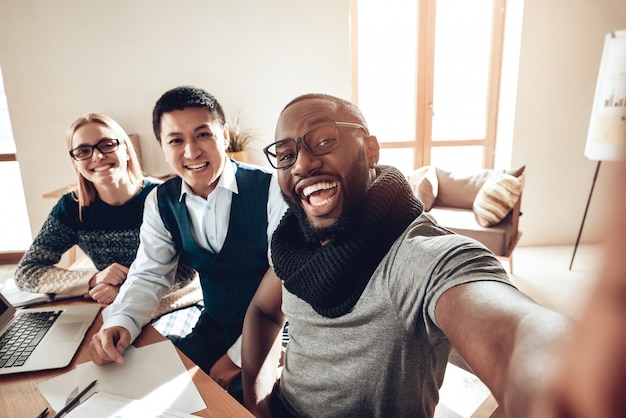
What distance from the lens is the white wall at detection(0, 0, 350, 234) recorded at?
134 inches

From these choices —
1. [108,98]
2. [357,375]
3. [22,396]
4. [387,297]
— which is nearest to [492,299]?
[387,297]

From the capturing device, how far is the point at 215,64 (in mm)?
3652

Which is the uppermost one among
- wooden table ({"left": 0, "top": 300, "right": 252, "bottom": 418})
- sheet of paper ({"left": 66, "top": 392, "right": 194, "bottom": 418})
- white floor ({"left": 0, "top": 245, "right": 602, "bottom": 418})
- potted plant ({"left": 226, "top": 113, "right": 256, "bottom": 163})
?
potted plant ({"left": 226, "top": 113, "right": 256, "bottom": 163})

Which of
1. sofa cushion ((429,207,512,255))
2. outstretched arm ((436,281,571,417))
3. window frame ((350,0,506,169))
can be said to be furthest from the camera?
window frame ((350,0,506,169))

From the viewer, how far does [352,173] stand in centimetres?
100

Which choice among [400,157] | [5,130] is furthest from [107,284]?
[400,157]

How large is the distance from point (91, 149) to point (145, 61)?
90.1 inches

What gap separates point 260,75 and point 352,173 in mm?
3033

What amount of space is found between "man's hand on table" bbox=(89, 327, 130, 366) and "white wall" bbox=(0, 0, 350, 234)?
2.95m

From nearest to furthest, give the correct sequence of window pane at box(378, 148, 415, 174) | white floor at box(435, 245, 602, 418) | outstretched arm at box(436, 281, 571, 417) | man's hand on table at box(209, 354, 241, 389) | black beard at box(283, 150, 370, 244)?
white floor at box(435, 245, 602, 418) → outstretched arm at box(436, 281, 571, 417) → black beard at box(283, 150, 370, 244) → man's hand on table at box(209, 354, 241, 389) → window pane at box(378, 148, 415, 174)

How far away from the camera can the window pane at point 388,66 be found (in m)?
4.02

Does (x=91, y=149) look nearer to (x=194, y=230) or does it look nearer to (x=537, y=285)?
(x=194, y=230)

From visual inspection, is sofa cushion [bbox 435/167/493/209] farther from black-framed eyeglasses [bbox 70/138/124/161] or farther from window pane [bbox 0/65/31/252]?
window pane [bbox 0/65/31/252]

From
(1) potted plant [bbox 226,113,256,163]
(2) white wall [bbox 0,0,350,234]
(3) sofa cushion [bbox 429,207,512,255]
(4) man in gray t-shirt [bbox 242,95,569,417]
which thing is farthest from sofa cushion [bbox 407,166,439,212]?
(4) man in gray t-shirt [bbox 242,95,569,417]
